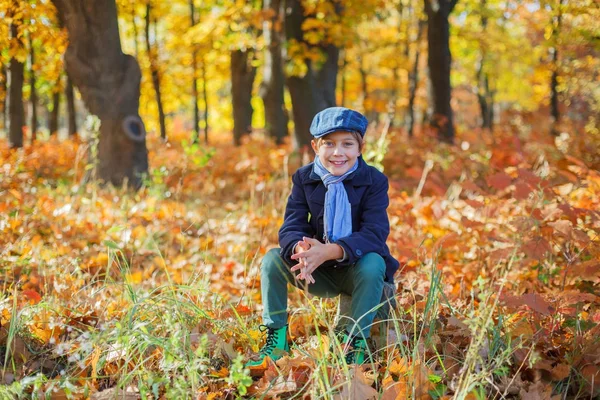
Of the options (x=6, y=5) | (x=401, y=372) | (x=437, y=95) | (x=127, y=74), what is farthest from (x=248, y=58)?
(x=401, y=372)

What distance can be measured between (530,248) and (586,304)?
1.37 ft

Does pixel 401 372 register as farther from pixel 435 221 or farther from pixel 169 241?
pixel 169 241

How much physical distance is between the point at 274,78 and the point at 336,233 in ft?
33.3

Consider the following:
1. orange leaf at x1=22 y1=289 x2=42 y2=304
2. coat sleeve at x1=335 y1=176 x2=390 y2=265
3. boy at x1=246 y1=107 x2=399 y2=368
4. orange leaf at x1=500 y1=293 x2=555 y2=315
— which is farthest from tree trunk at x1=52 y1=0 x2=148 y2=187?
orange leaf at x1=500 y1=293 x2=555 y2=315

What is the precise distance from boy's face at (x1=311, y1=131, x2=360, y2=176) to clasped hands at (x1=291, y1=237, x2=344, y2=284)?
0.41 meters

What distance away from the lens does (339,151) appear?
2.73m

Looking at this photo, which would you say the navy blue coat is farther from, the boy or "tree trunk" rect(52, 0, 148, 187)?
"tree trunk" rect(52, 0, 148, 187)

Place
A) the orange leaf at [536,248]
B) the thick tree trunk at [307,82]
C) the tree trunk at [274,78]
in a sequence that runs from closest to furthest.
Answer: the orange leaf at [536,248], the thick tree trunk at [307,82], the tree trunk at [274,78]

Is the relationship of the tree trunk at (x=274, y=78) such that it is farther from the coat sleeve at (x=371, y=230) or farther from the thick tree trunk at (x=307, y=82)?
the coat sleeve at (x=371, y=230)

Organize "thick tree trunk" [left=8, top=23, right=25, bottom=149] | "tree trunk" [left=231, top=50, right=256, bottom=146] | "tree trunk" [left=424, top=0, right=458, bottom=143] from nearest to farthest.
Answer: "tree trunk" [left=424, top=0, right=458, bottom=143] → "thick tree trunk" [left=8, top=23, right=25, bottom=149] → "tree trunk" [left=231, top=50, right=256, bottom=146]

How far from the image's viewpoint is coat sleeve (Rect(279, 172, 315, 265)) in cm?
272

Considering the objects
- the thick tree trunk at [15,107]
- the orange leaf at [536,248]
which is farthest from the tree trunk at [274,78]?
the orange leaf at [536,248]

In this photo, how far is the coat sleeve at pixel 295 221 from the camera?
2719 millimetres

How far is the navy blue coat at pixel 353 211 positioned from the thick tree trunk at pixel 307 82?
5.67 m
